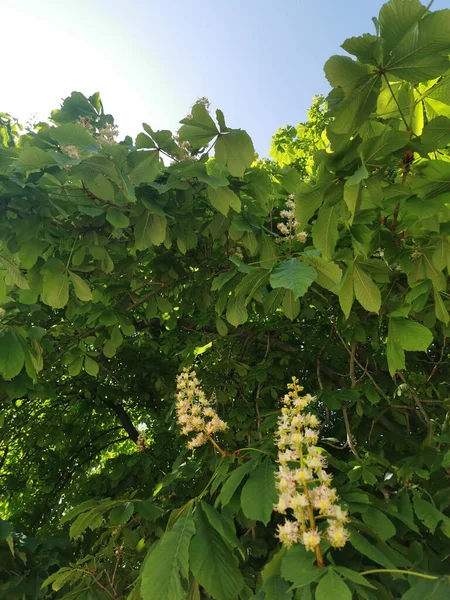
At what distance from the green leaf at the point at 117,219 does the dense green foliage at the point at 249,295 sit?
0.04 ft

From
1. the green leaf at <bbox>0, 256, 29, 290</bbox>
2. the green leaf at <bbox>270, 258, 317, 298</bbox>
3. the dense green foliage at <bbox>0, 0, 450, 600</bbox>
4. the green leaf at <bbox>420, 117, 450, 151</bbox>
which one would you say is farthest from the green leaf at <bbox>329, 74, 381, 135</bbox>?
the green leaf at <bbox>0, 256, 29, 290</bbox>

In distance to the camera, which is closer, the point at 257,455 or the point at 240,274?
the point at 257,455

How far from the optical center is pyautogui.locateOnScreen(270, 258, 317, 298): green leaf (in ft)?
3.61

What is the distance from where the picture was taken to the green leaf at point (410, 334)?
1.36m

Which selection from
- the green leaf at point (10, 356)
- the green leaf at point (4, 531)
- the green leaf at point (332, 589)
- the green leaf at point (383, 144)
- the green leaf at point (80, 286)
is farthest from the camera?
the green leaf at point (4, 531)

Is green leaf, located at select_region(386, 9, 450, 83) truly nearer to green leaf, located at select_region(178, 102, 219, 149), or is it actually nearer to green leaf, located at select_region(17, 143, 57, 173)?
green leaf, located at select_region(178, 102, 219, 149)

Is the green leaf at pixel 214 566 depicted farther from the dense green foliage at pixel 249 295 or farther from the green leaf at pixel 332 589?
the green leaf at pixel 332 589

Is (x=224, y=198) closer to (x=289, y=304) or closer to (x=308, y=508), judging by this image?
(x=289, y=304)

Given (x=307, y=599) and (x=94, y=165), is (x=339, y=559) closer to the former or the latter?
(x=307, y=599)

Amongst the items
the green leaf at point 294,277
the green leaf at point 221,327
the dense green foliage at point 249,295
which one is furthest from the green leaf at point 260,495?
the green leaf at point 221,327

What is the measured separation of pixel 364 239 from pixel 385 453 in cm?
170

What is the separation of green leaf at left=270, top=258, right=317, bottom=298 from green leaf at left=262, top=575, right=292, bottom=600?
2.09ft

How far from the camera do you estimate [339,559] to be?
1057mm

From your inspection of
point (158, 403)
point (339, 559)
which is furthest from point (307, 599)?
point (158, 403)
